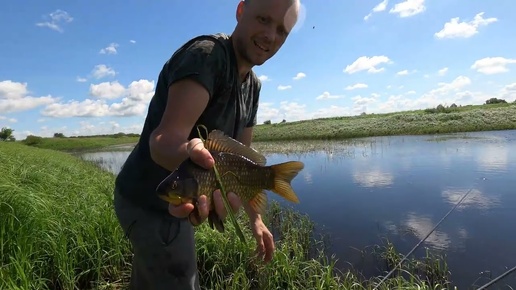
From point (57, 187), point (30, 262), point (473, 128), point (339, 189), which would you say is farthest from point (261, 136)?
point (30, 262)

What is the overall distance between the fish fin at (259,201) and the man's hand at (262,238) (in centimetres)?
62

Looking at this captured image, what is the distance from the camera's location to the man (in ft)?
5.97

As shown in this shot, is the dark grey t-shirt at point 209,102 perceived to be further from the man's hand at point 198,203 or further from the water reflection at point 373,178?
the water reflection at point 373,178

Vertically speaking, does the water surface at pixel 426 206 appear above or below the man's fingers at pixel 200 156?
below

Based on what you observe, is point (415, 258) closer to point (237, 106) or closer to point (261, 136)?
point (237, 106)

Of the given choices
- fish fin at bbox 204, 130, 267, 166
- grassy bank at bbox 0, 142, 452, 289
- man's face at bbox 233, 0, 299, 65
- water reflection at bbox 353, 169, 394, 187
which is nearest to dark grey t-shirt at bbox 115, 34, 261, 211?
man's face at bbox 233, 0, 299, 65

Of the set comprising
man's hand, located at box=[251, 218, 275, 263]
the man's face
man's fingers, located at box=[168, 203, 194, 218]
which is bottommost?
man's hand, located at box=[251, 218, 275, 263]

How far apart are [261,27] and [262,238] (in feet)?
5.26

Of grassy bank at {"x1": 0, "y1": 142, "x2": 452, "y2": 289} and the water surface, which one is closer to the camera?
grassy bank at {"x1": 0, "y1": 142, "x2": 452, "y2": 289}

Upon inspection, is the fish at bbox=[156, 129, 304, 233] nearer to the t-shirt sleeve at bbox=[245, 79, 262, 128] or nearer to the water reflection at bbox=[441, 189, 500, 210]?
the t-shirt sleeve at bbox=[245, 79, 262, 128]

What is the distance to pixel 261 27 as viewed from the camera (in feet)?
7.68

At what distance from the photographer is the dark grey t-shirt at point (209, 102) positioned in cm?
201

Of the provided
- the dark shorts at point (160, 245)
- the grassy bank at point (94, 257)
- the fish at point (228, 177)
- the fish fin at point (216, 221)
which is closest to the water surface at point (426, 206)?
the grassy bank at point (94, 257)

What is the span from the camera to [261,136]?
50812 mm
